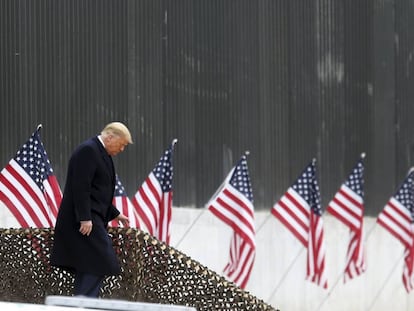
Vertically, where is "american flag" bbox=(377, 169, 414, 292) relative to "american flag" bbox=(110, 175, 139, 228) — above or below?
above

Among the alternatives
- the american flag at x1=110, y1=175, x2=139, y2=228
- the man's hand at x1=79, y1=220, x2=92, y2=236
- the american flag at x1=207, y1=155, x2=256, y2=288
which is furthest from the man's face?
the american flag at x1=207, y1=155, x2=256, y2=288

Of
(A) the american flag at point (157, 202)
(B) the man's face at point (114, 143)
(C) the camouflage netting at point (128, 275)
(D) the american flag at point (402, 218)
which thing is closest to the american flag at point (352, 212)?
(D) the american flag at point (402, 218)

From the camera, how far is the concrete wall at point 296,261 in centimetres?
1997

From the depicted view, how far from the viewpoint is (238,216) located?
18875mm

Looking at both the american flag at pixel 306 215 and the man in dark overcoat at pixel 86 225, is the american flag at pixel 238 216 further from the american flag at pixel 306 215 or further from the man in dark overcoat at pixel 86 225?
the man in dark overcoat at pixel 86 225

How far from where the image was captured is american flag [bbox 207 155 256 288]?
18766mm

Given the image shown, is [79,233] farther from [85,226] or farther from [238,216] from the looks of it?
[238,216]

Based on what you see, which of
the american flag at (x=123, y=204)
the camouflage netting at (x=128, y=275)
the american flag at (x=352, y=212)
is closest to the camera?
the camouflage netting at (x=128, y=275)

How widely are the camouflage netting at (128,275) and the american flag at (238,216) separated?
6920mm

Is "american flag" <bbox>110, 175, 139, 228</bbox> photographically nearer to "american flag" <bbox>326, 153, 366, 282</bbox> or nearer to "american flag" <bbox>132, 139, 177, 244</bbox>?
"american flag" <bbox>132, 139, 177, 244</bbox>

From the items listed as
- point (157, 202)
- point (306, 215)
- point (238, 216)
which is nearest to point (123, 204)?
point (157, 202)

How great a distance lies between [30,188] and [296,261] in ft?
23.5

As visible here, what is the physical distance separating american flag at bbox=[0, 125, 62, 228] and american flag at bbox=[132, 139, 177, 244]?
1.89 metres

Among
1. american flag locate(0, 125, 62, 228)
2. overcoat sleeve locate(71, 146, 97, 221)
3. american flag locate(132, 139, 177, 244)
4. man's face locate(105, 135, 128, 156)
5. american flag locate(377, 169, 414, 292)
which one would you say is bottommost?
american flag locate(0, 125, 62, 228)
